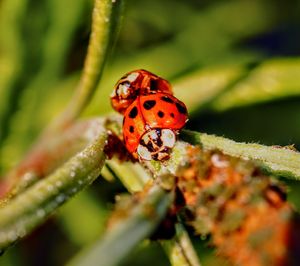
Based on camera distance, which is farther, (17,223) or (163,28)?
(163,28)

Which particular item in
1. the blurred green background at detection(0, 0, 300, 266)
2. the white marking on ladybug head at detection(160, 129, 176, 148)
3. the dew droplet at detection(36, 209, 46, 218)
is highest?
the blurred green background at detection(0, 0, 300, 266)

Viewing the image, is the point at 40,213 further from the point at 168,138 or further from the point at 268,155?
the point at 268,155

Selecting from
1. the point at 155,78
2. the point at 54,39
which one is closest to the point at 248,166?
the point at 155,78

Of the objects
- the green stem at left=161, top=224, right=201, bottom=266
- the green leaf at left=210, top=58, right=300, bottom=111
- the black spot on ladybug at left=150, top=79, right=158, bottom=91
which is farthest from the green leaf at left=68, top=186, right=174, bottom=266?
the green leaf at left=210, top=58, right=300, bottom=111

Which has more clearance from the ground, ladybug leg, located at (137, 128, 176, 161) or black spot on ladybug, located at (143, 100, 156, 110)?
black spot on ladybug, located at (143, 100, 156, 110)

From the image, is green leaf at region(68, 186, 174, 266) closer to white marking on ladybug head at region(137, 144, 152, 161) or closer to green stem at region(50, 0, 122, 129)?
white marking on ladybug head at region(137, 144, 152, 161)

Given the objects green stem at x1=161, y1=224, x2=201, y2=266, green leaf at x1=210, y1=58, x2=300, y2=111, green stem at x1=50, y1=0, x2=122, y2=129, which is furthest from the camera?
green leaf at x1=210, y1=58, x2=300, y2=111

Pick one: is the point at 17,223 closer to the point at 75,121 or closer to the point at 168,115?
the point at 168,115

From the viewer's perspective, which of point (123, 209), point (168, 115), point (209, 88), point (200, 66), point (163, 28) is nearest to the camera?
point (123, 209)
